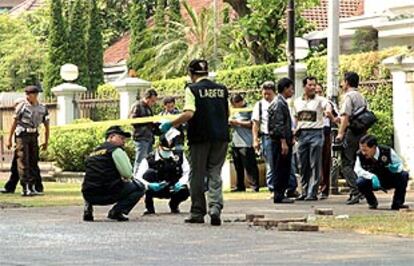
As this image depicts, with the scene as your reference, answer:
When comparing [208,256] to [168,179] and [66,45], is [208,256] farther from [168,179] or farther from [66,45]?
[66,45]

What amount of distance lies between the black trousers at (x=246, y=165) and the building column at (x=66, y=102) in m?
9.33

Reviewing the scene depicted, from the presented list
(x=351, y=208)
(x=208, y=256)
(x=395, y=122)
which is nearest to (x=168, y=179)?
(x=351, y=208)

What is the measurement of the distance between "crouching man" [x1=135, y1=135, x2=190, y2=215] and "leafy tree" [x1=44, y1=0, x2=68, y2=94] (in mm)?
32420

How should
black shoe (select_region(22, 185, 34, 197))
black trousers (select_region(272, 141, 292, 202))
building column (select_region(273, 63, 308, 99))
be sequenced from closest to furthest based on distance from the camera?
Answer: black trousers (select_region(272, 141, 292, 202)) < black shoe (select_region(22, 185, 34, 197)) < building column (select_region(273, 63, 308, 99))

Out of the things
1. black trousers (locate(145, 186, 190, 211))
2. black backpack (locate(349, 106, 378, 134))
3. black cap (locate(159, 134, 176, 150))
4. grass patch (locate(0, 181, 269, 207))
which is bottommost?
grass patch (locate(0, 181, 269, 207))

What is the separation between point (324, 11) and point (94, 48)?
9954mm

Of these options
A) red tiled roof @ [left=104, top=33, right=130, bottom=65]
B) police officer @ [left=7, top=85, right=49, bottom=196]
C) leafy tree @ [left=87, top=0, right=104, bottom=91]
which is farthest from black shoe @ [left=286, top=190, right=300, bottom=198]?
red tiled roof @ [left=104, top=33, right=130, bottom=65]

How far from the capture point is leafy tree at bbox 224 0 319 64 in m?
28.6

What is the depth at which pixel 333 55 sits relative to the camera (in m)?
20.6

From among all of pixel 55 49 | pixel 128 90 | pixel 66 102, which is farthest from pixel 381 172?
pixel 55 49

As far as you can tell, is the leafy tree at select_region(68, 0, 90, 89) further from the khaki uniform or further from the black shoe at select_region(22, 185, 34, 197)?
the black shoe at select_region(22, 185, 34, 197)

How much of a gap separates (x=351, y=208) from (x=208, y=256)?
18.5ft

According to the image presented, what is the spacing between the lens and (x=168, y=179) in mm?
14828

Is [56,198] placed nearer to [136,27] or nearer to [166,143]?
[166,143]
